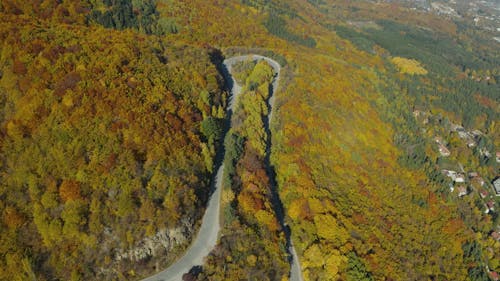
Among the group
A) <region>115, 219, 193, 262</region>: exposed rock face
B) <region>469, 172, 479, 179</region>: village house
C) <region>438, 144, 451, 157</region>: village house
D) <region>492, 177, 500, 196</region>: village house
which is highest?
<region>115, 219, 193, 262</region>: exposed rock face

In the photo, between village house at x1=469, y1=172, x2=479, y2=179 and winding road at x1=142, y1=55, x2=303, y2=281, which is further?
village house at x1=469, y1=172, x2=479, y2=179

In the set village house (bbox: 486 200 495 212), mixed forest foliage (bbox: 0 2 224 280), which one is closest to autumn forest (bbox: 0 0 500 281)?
mixed forest foliage (bbox: 0 2 224 280)

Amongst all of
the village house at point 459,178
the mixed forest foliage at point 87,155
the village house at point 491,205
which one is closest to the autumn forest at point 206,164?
the mixed forest foliage at point 87,155

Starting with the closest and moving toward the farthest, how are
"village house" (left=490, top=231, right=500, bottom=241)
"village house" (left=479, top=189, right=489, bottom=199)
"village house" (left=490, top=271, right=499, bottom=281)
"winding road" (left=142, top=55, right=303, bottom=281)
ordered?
1. "winding road" (left=142, top=55, right=303, bottom=281)
2. "village house" (left=490, top=271, right=499, bottom=281)
3. "village house" (left=490, top=231, right=500, bottom=241)
4. "village house" (left=479, top=189, right=489, bottom=199)

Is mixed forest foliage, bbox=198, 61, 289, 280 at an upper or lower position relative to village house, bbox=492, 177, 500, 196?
upper

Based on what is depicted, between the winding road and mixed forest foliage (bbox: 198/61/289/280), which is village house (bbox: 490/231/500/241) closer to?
mixed forest foliage (bbox: 198/61/289/280)

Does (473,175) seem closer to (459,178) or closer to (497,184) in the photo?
(497,184)

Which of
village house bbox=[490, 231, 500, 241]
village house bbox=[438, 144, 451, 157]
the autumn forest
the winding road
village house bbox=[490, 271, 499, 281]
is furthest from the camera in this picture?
village house bbox=[438, 144, 451, 157]

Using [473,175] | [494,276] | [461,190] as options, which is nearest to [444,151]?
[473,175]

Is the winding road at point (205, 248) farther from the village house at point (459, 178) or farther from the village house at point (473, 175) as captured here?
the village house at point (473, 175)
